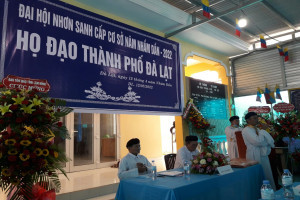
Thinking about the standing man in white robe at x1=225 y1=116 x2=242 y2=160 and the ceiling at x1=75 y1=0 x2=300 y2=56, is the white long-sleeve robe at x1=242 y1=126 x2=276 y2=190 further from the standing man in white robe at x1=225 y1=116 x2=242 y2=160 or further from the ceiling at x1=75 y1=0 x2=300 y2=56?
the ceiling at x1=75 y1=0 x2=300 y2=56

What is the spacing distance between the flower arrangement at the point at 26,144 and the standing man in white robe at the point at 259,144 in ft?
9.72

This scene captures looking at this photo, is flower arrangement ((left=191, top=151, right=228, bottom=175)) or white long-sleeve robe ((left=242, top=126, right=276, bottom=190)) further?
white long-sleeve robe ((left=242, top=126, right=276, bottom=190))

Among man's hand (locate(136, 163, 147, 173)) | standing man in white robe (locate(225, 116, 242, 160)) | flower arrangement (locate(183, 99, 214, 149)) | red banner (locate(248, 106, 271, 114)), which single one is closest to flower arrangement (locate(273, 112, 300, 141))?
standing man in white robe (locate(225, 116, 242, 160))

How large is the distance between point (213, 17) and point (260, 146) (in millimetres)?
2736

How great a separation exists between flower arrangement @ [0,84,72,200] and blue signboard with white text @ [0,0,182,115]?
2.04 meters

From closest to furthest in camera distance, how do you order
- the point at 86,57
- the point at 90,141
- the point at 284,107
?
the point at 86,57
the point at 284,107
the point at 90,141

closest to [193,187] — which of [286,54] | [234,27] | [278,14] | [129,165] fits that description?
[129,165]

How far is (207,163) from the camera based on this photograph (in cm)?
279

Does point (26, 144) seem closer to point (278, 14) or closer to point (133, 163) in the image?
point (133, 163)

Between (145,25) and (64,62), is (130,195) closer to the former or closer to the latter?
(64,62)

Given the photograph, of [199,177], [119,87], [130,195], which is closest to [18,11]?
[119,87]

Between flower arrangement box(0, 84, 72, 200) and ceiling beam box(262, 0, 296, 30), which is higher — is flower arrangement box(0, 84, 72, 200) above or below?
below

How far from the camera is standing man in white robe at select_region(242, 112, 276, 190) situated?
3.71m

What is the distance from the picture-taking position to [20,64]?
3.46m
